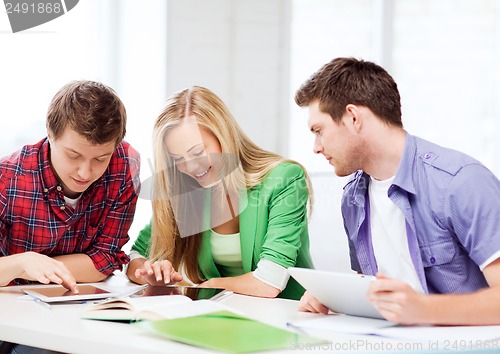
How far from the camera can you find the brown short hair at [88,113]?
1709 mm

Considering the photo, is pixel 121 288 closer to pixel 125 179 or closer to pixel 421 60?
pixel 125 179

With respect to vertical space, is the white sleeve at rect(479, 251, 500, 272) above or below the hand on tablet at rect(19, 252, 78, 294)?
above

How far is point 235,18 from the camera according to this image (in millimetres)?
3422

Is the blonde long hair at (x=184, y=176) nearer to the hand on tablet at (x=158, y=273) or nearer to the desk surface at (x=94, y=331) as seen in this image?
the hand on tablet at (x=158, y=273)

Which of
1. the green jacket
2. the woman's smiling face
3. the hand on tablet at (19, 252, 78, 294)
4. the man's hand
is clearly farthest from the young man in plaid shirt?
the man's hand

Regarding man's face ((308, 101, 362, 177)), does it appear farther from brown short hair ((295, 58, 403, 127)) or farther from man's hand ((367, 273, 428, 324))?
man's hand ((367, 273, 428, 324))

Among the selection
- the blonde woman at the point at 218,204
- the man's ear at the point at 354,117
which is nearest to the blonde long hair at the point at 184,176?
the blonde woman at the point at 218,204

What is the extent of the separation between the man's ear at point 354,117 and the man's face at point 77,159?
0.57 metres

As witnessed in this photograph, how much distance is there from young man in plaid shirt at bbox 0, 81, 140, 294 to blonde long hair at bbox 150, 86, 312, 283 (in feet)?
0.32

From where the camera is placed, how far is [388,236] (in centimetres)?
165

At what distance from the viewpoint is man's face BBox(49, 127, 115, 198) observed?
68.0 inches

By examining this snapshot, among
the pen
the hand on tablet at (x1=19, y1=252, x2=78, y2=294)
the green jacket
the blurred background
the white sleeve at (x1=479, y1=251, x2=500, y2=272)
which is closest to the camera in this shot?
the white sleeve at (x1=479, y1=251, x2=500, y2=272)

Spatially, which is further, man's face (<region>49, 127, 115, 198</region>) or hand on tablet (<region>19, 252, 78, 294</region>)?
man's face (<region>49, 127, 115, 198</region>)

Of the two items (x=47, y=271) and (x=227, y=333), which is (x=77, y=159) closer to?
(x=47, y=271)
